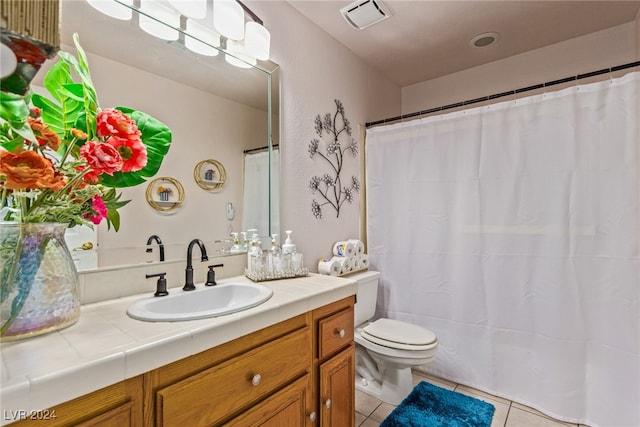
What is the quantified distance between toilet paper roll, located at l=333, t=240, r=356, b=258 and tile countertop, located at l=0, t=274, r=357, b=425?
39.4 inches

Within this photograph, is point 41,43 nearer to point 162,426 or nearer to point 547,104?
point 162,426

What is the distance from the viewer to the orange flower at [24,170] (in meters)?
0.68

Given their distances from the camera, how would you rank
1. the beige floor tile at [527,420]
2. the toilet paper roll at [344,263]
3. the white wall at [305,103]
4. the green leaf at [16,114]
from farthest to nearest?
1. the toilet paper roll at [344,263]
2. the white wall at [305,103]
3. the beige floor tile at [527,420]
4. the green leaf at [16,114]

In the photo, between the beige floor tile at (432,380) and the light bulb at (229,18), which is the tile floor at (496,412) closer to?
the beige floor tile at (432,380)

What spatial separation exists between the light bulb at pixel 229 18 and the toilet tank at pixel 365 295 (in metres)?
1.53

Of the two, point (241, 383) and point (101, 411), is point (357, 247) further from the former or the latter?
point (101, 411)

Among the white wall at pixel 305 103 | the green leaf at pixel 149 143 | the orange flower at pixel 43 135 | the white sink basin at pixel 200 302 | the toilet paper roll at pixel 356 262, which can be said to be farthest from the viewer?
the toilet paper roll at pixel 356 262

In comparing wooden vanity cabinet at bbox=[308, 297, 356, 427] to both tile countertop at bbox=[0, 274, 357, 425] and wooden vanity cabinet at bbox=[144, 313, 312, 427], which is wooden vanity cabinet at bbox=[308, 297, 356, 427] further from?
tile countertop at bbox=[0, 274, 357, 425]

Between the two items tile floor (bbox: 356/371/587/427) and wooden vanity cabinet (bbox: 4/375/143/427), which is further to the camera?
tile floor (bbox: 356/371/587/427)

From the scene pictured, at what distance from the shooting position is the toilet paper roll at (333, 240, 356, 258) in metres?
2.05

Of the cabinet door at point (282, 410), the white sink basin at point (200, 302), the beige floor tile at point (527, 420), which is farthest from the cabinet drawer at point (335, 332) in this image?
the beige floor tile at point (527, 420)

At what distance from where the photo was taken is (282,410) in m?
1.03

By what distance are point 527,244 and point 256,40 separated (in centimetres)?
192

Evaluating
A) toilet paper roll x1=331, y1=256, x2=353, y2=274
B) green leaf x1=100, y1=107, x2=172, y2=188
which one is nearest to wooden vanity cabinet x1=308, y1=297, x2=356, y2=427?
toilet paper roll x1=331, y1=256, x2=353, y2=274
